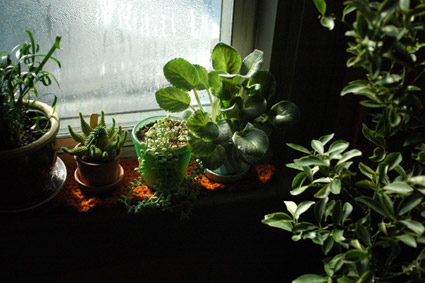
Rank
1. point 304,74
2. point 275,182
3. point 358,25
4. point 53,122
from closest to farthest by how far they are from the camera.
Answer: point 358,25 < point 53,122 < point 304,74 < point 275,182

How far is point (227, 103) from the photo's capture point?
1247 millimetres

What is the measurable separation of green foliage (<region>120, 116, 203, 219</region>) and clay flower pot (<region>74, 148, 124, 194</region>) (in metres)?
0.06

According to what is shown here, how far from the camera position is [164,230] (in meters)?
1.33

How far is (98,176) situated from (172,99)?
0.34 metres

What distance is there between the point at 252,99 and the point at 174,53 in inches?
14.5

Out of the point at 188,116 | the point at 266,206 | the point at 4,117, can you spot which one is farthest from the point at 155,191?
the point at 4,117

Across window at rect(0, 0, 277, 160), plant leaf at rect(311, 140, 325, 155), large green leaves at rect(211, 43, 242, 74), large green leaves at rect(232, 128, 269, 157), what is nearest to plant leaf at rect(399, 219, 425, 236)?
plant leaf at rect(311, 140, 325, 155)

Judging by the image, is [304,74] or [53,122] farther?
[304,74]

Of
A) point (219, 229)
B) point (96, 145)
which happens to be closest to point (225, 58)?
point (96, 145)

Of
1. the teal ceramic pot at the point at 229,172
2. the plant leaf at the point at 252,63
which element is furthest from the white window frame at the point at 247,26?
the teal ceramic pot at the point at 229,172

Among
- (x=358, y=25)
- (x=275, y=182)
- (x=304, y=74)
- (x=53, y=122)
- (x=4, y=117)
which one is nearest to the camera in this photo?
(x=358, y=25)

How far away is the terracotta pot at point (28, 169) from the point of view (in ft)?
3.53

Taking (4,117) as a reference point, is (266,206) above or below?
below

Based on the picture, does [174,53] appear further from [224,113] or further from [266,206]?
[266,206]
